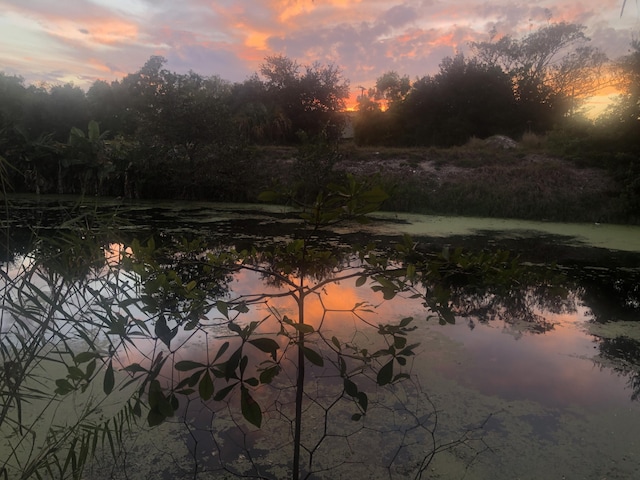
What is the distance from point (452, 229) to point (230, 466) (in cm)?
661

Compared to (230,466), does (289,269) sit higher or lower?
higher

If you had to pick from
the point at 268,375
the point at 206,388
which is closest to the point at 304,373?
the point at 268,375

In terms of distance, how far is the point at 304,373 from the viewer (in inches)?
90.0

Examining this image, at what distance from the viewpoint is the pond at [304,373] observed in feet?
4.15

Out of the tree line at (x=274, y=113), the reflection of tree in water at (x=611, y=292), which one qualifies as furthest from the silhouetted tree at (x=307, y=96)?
the reflection of tree in water at (x=611, y=292)

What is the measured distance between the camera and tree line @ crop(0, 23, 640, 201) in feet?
36.4

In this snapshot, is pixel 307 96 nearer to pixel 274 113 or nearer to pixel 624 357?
pixel 274 113

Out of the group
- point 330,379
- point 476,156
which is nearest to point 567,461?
point 330,379

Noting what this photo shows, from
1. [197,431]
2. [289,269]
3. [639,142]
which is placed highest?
[639,142]

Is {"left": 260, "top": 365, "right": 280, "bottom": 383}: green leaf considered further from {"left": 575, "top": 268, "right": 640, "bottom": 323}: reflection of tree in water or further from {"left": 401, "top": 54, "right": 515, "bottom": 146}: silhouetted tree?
{"left": 401, "top": 54, "right": 515, "bottom": 146}: silhouetted tree

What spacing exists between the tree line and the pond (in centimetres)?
410

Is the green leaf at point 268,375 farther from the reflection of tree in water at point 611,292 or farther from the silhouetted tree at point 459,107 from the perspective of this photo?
the silhouetted tree at point 459,107

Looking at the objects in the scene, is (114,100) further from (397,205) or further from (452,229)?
(452,229)

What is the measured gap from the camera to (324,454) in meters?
1.89
